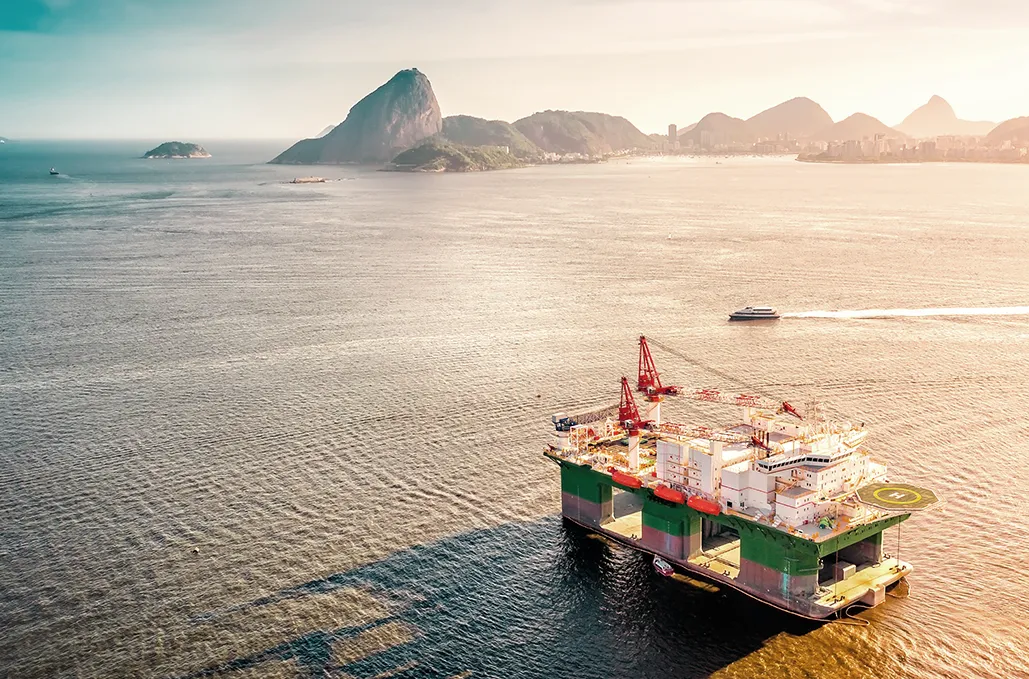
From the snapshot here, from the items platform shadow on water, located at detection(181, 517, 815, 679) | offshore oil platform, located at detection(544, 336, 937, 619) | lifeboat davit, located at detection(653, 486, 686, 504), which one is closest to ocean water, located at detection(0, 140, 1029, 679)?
platform shadow on water, located at detection(181, 517, 815, 679)

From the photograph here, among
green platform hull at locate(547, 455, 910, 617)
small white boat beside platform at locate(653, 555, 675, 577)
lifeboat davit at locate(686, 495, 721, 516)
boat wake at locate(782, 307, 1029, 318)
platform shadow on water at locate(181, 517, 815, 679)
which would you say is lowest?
platform shadow on water at locate(181, 517, 815, 679)

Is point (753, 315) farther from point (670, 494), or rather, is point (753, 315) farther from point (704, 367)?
point (670, 494)

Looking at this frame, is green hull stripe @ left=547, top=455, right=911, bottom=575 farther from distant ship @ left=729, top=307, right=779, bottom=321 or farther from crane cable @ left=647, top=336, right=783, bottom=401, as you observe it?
distant ship @ left=729, top=307, right=779, bottom=321

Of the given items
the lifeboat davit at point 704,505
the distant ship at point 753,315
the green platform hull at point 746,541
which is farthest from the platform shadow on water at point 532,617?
the distant ship at point 753,315

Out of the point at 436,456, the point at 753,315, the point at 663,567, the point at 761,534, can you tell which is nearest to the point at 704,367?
the point at 753,315

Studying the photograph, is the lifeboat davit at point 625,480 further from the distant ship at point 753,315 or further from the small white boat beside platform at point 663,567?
the distant ship at point 753,315

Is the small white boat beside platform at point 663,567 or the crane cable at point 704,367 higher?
the crane cable at point 704,367
